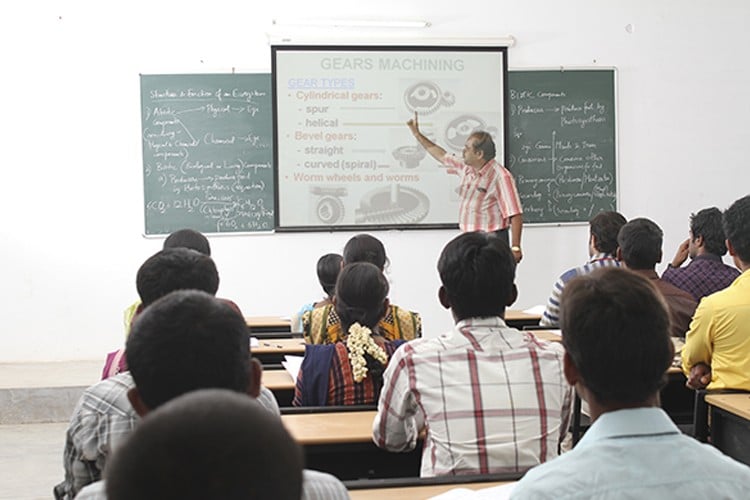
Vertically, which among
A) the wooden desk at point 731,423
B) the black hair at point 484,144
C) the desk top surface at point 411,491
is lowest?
the wooden desk at point 731,423

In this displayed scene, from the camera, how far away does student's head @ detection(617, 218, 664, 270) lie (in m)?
4.10

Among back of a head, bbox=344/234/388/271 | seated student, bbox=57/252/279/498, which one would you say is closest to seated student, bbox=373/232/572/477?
seated student, bbox=57/252/279/498

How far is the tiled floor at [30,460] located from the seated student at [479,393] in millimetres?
2755

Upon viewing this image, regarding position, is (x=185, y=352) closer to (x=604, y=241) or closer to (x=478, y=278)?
(x=478, y=278)

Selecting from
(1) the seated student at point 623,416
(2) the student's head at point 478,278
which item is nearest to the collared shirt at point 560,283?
(2) the student's head at point 478,278

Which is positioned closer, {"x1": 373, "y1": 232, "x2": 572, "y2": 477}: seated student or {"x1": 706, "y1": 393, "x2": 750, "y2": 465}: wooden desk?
{"x1": 373, "y1": 232, "x2": 572, "y2": 477}: seated student

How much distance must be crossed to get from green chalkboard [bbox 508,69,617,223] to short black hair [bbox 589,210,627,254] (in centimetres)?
232

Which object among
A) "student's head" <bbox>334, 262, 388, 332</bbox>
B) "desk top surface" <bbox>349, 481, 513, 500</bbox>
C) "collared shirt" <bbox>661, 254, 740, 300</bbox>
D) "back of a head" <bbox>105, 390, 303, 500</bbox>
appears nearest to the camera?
"back of a head" <bbox>105, 390, 303, 500</bbox>

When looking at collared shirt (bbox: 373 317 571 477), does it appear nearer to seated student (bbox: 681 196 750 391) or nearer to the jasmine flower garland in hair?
the jasmine flower garland in hair

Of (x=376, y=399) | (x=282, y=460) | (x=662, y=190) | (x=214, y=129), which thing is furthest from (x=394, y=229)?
(x=282, y=460)

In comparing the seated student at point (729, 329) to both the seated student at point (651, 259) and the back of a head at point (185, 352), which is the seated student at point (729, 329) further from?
the back of a head at point (185, 352)

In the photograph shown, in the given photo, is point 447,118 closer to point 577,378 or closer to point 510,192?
point 510,192

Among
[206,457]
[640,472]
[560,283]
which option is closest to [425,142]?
[560,283]

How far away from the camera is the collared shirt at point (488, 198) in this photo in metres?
6.61
